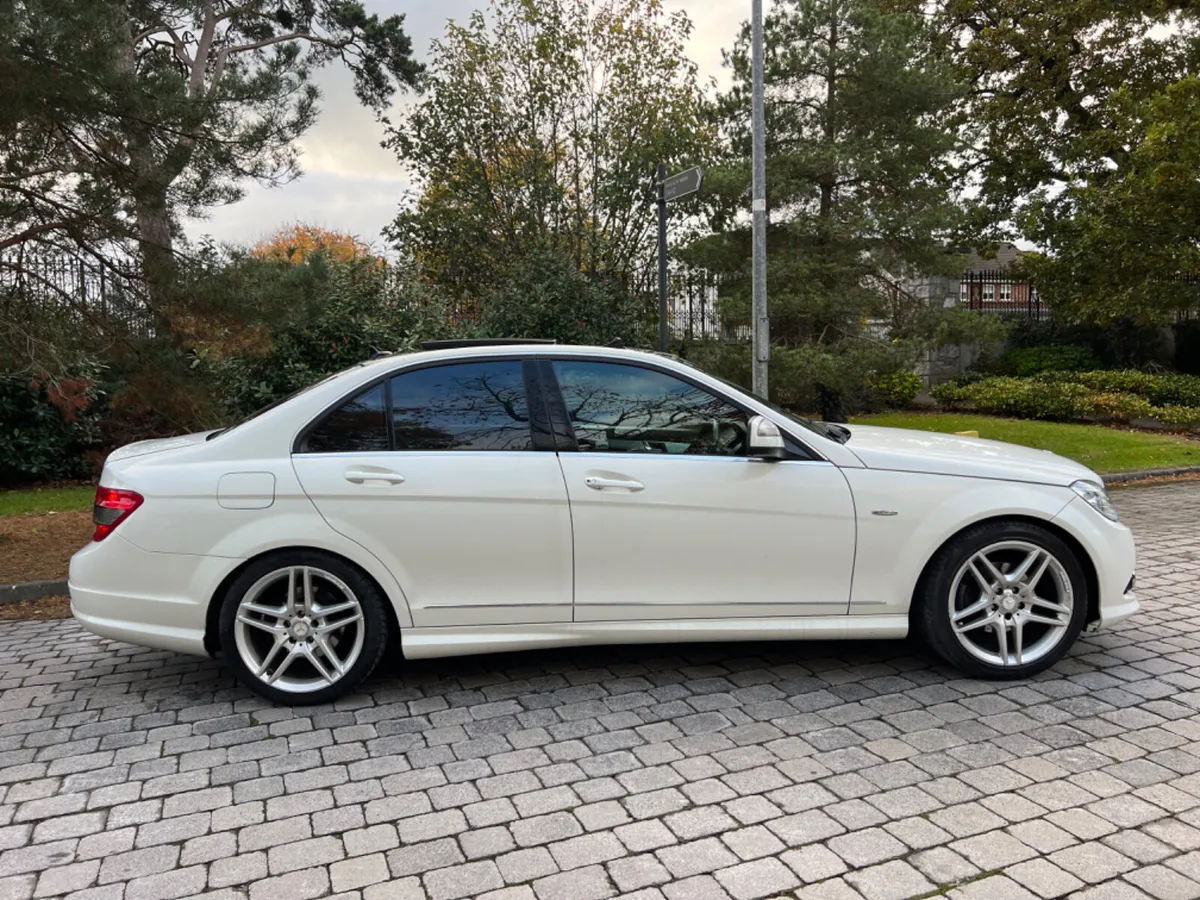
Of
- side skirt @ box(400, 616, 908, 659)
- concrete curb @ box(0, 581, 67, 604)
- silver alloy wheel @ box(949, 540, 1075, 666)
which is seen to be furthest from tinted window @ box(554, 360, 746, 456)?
concrete curb @ box(0, 581, 67, 604)

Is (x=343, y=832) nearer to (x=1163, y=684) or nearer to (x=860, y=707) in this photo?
(x=860, y=707)

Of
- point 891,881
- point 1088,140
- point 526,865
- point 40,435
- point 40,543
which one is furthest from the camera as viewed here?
point 1088,140

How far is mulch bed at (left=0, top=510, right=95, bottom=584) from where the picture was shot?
664 centimetres

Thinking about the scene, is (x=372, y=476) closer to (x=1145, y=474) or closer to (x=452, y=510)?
(x=452, y=510)

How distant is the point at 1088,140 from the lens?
18.6 meters

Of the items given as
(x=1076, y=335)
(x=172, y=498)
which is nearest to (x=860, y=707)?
(x=172, y=498)

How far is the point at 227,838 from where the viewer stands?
9.87 ft

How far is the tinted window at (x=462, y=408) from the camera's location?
4.19 m

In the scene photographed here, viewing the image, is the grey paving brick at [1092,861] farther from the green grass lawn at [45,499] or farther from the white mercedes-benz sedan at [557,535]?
the green grass lawn at [45,499]

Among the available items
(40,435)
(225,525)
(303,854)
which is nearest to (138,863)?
(303,854)

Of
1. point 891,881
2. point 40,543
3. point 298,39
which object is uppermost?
point 298,39

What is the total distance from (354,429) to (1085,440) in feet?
39.6

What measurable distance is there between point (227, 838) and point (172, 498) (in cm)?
160

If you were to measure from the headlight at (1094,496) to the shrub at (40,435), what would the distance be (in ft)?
32.6
